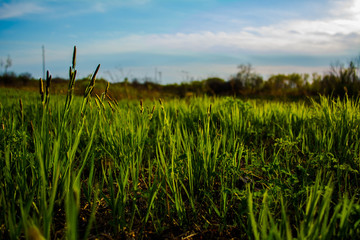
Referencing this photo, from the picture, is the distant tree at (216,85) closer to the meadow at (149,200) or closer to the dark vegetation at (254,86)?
the dark vegetation at (254,86)

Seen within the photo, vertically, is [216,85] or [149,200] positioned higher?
[216,85]

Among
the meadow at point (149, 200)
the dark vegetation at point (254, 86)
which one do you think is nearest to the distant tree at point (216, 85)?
the dark vegetation at point (254, 86)

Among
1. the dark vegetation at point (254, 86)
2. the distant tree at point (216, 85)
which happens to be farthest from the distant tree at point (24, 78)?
the distant tree at point (216, 85)

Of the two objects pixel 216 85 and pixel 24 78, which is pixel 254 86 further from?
pixel 24 78

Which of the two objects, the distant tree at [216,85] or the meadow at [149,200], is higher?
the distant tree at [216,85]

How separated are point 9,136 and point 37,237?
147cm

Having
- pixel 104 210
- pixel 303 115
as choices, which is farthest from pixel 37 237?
pixel 303 115

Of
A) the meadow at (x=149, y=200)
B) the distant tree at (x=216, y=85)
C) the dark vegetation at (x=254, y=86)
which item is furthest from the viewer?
the distant tree at (x=216, y=85)

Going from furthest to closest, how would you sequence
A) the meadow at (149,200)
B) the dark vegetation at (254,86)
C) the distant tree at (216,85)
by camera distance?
the distant tree at (216,85)
the dark vegetation at (254,86)
the meadow at (149,200)

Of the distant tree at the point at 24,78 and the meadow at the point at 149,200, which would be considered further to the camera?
the distant tree at the point at 24,78

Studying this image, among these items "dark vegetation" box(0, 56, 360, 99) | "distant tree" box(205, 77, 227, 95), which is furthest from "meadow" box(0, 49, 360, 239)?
"distant tree" box(205, 77, 227, 95)

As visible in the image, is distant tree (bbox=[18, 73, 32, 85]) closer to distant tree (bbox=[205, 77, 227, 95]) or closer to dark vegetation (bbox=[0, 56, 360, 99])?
dark vegetation (bbox=[0, 56, 360, 99])

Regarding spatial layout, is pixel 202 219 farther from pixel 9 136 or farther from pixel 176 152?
pixel 9 136

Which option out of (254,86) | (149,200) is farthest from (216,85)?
(149,200)
